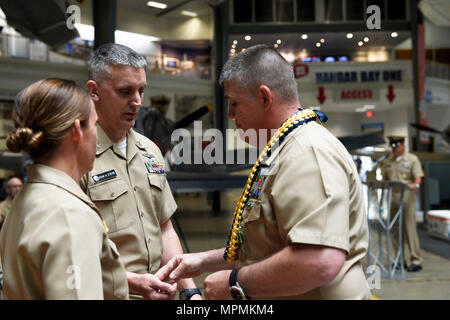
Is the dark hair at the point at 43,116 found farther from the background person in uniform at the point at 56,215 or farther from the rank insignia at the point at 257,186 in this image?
the rank insignia at the point at 257,186

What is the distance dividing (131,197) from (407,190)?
620cm

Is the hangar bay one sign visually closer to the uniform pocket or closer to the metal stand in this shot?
the metal stand

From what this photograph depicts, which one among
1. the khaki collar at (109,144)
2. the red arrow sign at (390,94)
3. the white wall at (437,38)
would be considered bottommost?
the khaki collar at (109,144)

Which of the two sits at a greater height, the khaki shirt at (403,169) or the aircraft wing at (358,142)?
the aircraft wing at (358,142)

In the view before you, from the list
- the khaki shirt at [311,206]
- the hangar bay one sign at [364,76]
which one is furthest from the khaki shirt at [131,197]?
the hangar bay one sign at [364,76]

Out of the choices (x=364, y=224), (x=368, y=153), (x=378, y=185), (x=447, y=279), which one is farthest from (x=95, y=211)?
(x=368, y=153)

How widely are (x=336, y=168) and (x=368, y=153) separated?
8.17 meters

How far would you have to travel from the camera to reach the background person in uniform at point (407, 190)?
6.81 meters

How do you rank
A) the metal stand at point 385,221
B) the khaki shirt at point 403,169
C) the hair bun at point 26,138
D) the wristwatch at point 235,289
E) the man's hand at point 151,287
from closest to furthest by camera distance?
the hair bun at point 26,138 < the wristwatch at point 235,289 < the man's hand at point 151,287 < the metal stand at point 385,221 < the khaki shirt at point 403,169

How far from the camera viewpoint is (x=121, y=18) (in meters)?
4.71
